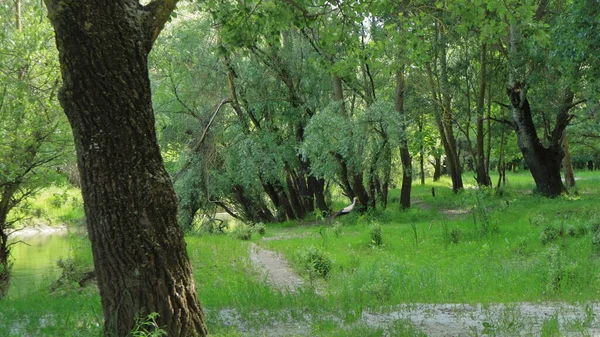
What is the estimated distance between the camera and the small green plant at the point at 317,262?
10.5 m

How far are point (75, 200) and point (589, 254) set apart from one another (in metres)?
13.7

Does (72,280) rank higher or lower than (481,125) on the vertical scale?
lower

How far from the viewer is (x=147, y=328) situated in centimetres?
486

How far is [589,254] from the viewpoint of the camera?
10547mm

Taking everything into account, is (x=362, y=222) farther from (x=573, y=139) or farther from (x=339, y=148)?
(x=573, y=139)

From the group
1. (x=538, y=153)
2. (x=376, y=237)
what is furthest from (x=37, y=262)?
(x=538, y=153)

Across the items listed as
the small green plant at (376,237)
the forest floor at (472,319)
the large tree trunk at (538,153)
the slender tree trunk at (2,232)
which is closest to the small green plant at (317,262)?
the small green plant at (376,237)

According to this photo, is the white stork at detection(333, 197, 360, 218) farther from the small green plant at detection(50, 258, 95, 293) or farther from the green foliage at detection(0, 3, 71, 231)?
the small green plant at detection(50, 258, 95, 293)

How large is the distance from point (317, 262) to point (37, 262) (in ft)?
43.3

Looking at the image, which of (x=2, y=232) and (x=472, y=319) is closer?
(x=472, y=319)

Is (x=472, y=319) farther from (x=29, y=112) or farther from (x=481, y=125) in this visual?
(x=481, y=125)

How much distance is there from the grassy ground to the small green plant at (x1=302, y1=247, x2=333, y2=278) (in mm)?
30

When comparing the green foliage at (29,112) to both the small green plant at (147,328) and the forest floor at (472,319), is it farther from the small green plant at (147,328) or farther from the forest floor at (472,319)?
the small green plant at (147,328)

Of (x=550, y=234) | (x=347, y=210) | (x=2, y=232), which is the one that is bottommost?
(x=550, y=234)
